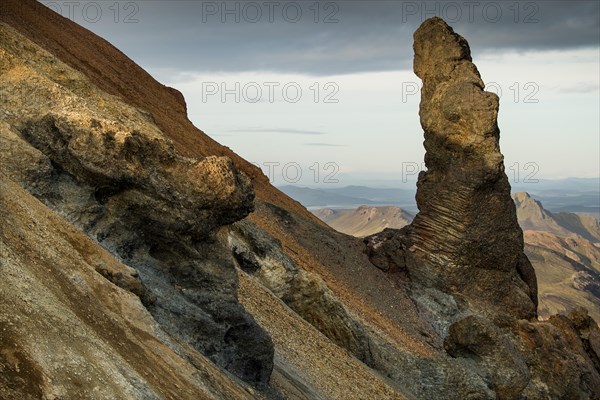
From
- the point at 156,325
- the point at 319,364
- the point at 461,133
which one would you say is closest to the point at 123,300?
the point at 156,325

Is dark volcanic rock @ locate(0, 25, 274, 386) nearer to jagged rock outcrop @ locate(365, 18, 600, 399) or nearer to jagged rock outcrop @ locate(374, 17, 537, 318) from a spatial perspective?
jagged rock outcrop @ locate(365, 18, 600, 399)

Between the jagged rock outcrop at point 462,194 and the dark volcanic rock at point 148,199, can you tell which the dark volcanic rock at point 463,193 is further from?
the dark volcanic rock at point 148,199

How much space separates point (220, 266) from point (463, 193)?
115 ft

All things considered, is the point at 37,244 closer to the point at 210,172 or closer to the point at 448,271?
the point at 210,172

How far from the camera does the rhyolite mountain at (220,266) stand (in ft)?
52.3

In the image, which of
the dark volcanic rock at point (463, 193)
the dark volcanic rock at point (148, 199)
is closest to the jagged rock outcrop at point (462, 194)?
the dark volcanic rock at point (463, 193)

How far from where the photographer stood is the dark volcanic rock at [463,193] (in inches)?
2191

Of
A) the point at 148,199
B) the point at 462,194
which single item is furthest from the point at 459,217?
the point at 148,199

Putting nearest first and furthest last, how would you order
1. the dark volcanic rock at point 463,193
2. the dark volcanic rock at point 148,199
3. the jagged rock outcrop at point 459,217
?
the dark volcanic rock at point 148,199
the jagged rock outcrop at point 459,217
the dark volcanic rock at point 463,193

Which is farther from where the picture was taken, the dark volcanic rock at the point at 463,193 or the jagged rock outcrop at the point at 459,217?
the dark volcanic rock at the point at 463,193

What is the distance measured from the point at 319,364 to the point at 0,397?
2182cm

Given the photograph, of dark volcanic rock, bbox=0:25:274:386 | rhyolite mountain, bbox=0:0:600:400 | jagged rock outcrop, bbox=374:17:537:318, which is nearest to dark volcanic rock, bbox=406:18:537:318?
jagged rock outcrop, bbox=374:17:537:318

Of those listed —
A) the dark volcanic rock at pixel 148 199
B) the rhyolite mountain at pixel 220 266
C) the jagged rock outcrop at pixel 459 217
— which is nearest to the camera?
the rhyolite mountain at pixel 220 266

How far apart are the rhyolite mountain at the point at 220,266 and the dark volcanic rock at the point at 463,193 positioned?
0.15 meters
